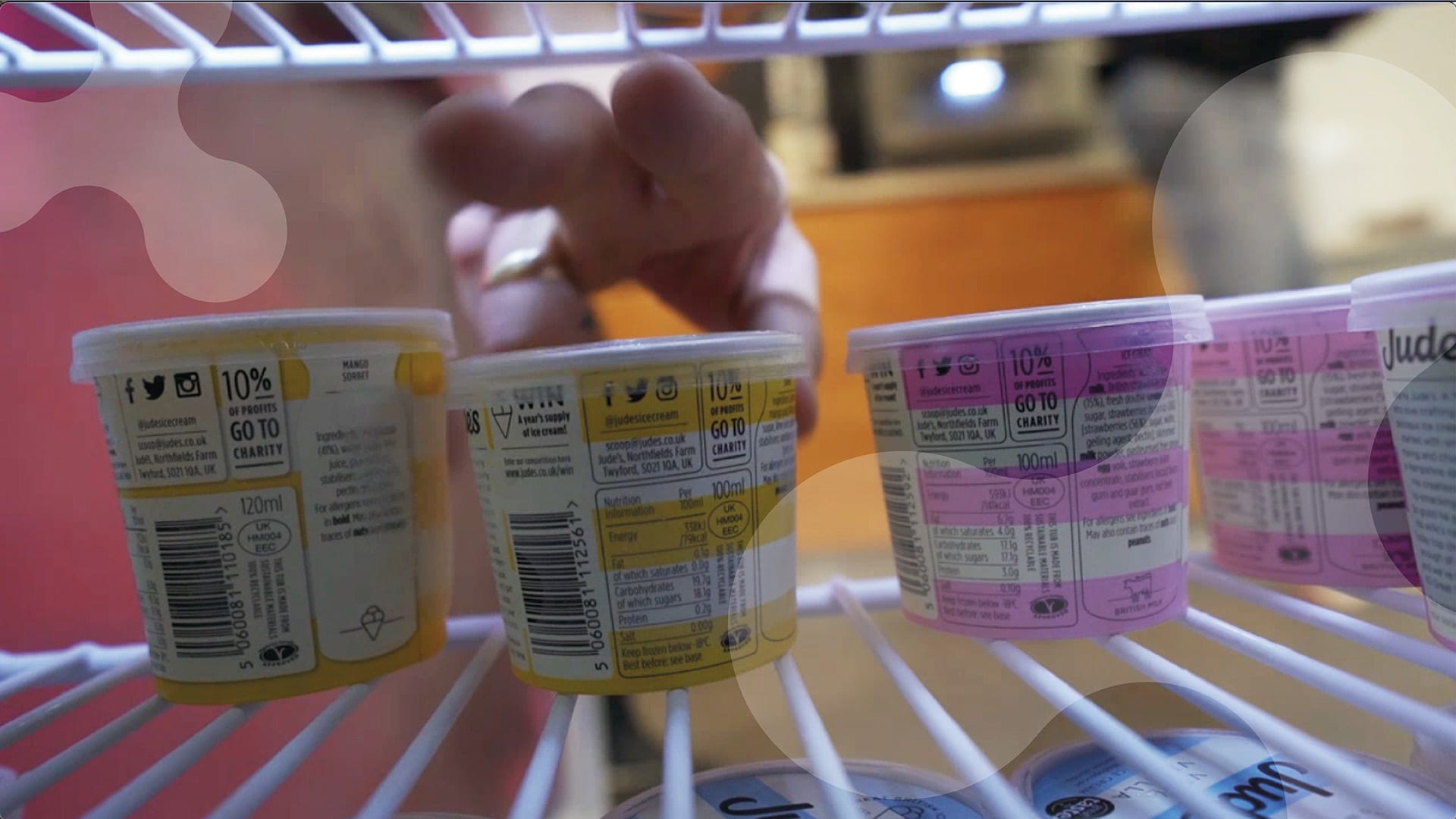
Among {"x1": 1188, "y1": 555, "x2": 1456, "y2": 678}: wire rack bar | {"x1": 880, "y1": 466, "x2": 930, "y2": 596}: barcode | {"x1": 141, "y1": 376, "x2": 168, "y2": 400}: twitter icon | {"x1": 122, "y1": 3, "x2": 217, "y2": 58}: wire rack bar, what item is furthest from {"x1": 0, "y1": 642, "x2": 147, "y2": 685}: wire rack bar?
{"x1": 1188, "y1": 555, "x2": 1456, "y2": 678}: wire rack bar

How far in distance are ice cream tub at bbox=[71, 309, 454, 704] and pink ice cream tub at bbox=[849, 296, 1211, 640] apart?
0.37m

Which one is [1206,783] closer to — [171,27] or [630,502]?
[630,502]

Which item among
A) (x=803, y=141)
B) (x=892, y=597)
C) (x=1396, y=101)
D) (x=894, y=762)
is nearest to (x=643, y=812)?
(x=894, y=762)

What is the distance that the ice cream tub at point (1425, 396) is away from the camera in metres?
0.47

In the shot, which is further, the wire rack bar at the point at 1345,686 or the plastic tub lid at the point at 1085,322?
the plastic tub lid at the point at 1085,322

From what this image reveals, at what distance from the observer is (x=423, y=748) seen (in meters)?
0.46

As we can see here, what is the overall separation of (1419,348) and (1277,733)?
231mm

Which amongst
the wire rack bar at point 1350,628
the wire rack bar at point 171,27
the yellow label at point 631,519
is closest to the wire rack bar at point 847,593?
the yellow label at point 631,519

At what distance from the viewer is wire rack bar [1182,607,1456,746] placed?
0.39m

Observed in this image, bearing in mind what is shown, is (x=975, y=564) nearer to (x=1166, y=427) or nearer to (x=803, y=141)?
(x=1166, y=427)

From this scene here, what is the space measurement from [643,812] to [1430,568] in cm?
47

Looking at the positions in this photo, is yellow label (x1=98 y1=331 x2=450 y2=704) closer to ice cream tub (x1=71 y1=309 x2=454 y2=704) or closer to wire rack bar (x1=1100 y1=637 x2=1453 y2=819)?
ice cream tub (x1=71 y1=309 x2=454 y2=704)

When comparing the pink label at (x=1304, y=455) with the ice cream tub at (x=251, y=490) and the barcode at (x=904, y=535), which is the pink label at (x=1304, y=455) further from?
the ice cream tub at (x=251, y=490)

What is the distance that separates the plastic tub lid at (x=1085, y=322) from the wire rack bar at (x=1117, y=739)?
20 cm
